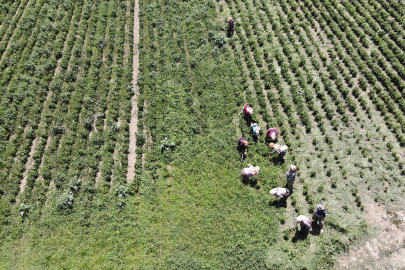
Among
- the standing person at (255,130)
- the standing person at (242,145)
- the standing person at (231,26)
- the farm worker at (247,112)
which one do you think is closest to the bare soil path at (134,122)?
the standing person at (242,145)

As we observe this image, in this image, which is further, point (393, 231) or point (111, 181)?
point (111, 181)

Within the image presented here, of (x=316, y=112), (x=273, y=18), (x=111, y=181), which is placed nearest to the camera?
(x=111, y=181)

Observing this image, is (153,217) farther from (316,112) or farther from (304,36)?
(304,36)

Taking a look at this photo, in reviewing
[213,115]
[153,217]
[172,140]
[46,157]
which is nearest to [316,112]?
Answer: [213,115]

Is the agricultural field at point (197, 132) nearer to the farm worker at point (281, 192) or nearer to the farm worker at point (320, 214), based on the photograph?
the farm worker at point (281, 192)

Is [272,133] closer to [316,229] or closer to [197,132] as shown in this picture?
[197,132]

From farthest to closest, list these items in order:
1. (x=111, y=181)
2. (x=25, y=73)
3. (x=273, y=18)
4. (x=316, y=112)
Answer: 1. (x=273, y=18)
2. (x=25, y=73)
3. (x=316, y=112)
4. (x=111, y=181)

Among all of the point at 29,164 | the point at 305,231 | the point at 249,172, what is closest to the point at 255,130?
the point at 249,172
